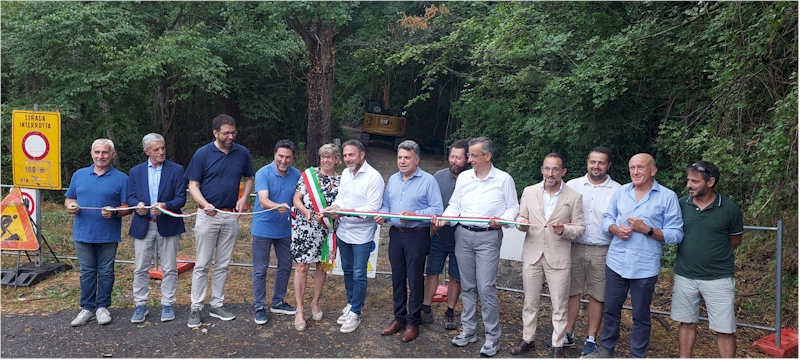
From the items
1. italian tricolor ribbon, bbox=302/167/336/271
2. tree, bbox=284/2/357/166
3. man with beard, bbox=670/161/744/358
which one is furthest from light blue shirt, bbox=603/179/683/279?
tree, bbox=284/2/357/166

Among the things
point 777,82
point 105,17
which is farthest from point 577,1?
point 105,17

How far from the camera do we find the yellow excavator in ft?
88.7

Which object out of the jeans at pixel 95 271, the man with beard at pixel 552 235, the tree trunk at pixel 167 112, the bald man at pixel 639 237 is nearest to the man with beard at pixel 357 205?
the man with beard at pixel 552 235

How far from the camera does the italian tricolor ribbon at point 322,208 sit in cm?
556

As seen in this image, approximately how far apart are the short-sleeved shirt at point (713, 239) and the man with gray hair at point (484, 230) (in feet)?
4.56

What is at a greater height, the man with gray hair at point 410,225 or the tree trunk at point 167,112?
the tree trunk at point 167,112

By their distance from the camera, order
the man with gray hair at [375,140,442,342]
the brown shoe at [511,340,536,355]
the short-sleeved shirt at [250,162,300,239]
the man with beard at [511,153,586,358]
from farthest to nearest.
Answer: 1. the short-sleeved shirt at [250,162,300,239]
2. the man with gray hair at [375,140,442,342]
3. the brown shoe at [511,340,536,355]
4. the man with beard at [511,153,586,358]

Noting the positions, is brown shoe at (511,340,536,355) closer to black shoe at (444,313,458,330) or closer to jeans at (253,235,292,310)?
black shoe at (444,313,458,330)

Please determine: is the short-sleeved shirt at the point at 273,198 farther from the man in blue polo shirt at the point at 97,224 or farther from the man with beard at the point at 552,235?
the man with beard at the point at 552,235

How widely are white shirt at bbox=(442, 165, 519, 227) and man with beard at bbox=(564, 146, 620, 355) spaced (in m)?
0.56

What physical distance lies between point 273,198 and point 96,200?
1704mm

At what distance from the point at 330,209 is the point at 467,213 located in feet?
4.14

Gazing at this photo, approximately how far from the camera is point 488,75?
12633 millimetres

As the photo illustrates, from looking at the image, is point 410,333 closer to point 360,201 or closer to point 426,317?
point 426,317
